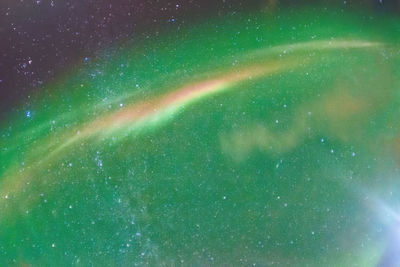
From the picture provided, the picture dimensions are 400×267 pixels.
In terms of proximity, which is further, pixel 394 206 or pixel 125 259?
pixel 394 206

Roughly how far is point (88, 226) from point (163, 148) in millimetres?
189

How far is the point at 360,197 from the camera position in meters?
0.98

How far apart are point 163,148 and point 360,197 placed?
0.42m

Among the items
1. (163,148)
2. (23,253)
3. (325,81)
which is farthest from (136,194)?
(325,81)

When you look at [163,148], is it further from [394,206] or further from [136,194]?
[394,206]

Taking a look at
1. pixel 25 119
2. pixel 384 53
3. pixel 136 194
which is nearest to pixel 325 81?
pixel 384 53

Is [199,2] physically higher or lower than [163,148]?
higher

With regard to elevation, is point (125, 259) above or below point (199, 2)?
below

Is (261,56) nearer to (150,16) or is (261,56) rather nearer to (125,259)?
(150,16)

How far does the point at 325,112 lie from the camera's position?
37.6 inches

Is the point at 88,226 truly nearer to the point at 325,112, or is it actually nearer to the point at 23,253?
the point at 23,253

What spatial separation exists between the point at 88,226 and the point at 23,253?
12 centimetres

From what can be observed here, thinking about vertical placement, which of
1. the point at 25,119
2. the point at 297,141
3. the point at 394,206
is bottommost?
the point at 394,206

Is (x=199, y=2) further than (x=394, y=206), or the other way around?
(x=394, y=206)
